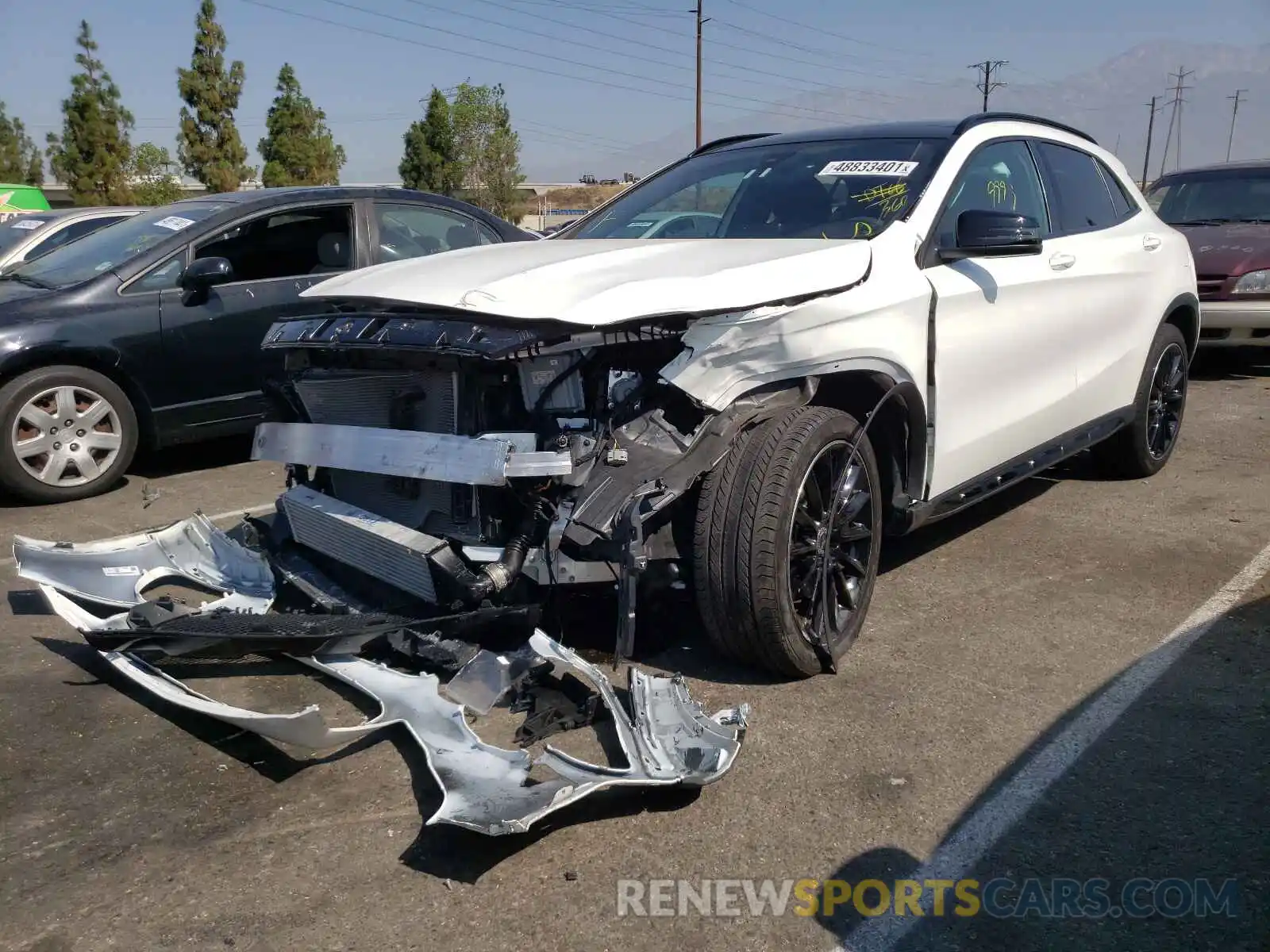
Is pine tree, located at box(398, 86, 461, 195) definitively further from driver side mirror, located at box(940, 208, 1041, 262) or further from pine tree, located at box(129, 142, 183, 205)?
driver side mirror, located at box(940, 208, 1041, 262)

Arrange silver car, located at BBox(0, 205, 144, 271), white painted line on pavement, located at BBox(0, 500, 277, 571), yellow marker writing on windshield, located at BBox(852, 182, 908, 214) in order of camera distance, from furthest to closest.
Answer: silver car, located at BBox(0, 205, 144, 271), white painted line on pavement, located at BBox(0, 500, 277, 571), yellow marker writing on windshield, located at BBox(852, 182, 908, 214)

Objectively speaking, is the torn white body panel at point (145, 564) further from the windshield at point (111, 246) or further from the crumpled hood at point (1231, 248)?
the crumpled hood at point (1231, 248)

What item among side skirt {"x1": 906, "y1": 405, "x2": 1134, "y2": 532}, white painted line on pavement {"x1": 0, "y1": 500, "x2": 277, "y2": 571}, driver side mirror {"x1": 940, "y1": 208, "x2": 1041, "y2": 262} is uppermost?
driver side mirror {"x1": 940, "y1": 208, "x2": 1041, "y2": 262}

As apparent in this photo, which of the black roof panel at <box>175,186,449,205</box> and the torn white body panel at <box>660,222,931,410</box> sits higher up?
the black roof panel at <box>175,186,449,205</box>

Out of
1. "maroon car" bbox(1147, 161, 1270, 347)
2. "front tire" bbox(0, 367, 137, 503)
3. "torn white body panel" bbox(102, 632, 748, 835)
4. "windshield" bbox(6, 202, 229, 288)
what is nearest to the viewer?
"torn white body panel" bbox(102, 632, 748, 835)

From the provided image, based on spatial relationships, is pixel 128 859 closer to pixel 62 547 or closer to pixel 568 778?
pixel 568 778

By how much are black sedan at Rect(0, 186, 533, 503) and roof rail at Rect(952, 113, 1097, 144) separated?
302cm

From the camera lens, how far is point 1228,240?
964cm

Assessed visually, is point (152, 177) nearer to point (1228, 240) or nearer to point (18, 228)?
point (18, 228)

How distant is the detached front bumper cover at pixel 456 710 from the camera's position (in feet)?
8.61

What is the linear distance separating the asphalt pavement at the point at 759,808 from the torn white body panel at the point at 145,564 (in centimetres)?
27

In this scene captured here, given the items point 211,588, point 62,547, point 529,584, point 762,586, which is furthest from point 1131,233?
point 62,547

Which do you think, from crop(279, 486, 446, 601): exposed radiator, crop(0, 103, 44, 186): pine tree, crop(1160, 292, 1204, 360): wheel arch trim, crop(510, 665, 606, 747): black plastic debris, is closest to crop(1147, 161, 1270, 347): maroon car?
crop(1160, 292, 1204, 360): wheel arch trim

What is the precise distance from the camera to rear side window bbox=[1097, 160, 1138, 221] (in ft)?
17.9
